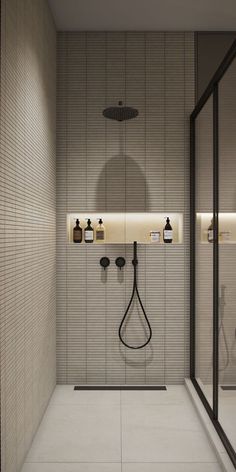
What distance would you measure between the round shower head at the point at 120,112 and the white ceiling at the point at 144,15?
789 mm

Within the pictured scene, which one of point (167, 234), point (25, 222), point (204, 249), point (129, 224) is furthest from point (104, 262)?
point (25, 222)

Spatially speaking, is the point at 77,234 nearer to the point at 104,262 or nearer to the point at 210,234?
the point at 104,262

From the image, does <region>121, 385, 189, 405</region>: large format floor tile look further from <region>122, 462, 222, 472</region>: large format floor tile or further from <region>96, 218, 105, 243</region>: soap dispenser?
<region>96, 218, 105, 243</region>: soap dispenser

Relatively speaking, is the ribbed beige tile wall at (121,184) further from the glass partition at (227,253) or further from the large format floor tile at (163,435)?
the glass partition at (227,253)

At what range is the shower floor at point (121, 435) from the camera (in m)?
2.30

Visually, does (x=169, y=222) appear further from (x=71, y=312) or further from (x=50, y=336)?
(x=50, y=336)

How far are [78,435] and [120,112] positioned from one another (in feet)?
7.53

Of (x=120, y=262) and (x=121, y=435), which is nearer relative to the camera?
(x=121, y=435)

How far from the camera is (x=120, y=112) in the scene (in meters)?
3.08

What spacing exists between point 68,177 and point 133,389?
6.18 ft

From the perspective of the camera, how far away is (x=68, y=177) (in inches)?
138

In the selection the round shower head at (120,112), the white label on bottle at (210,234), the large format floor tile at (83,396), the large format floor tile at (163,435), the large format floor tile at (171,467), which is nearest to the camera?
the large format floor tile at (171,467)

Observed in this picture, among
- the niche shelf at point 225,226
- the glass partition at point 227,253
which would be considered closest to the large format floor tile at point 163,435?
the glass partition at point 227,253

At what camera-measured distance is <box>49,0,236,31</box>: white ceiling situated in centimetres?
308
